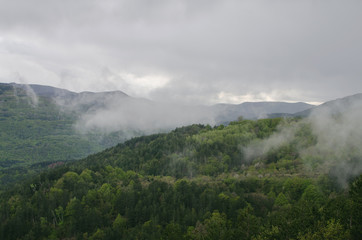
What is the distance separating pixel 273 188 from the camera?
133750 millimetres

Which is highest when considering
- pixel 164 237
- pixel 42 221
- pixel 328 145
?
pixel 328 145

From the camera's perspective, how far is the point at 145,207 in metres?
108

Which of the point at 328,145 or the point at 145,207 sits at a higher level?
the point at 328,145

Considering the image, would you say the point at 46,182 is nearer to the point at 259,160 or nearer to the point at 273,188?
the point at 273,188

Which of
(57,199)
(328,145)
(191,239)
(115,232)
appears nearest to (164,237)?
(191,239)

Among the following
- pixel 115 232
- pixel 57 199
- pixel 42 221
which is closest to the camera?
pixel 115 232

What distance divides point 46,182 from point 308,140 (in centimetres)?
18257

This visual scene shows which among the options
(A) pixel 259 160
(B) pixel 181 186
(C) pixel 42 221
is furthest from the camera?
(A) pixel 259 160

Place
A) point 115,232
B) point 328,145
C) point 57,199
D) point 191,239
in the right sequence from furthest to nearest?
point 328,145 → point 57,199 → point 115,232 → point 191,239

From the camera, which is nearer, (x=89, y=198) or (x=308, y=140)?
(x=89, y=198)

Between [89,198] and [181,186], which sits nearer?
[89,198]

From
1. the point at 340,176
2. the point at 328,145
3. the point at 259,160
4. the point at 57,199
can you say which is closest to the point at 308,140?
the point at 328,145

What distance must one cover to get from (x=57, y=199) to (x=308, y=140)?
6929 inches

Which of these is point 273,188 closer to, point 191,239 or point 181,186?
point 181,186
